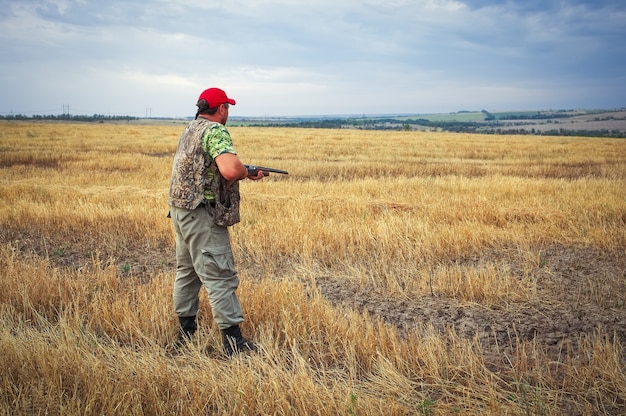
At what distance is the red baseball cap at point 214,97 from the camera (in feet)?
12.6

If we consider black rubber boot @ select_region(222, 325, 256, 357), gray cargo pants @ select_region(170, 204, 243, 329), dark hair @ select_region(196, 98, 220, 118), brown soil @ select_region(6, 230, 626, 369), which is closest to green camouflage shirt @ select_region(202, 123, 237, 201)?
dark hair @ select_region(196, 98, 220, 118)

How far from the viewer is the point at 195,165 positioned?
12.4ft

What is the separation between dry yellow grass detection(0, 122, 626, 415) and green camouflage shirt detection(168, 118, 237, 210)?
3.99 ft

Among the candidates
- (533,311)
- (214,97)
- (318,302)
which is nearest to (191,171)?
(214,97)

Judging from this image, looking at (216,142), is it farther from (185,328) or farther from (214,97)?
(185,328)

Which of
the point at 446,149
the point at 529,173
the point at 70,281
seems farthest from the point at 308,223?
the point at 446,149

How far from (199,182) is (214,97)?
2.37 ft

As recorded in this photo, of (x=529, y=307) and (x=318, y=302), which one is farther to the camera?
(x=529, y=307)

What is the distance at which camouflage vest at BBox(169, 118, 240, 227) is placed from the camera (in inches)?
147

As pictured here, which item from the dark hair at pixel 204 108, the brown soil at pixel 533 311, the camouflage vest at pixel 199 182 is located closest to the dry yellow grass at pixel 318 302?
the brown soil at pixel 533 311

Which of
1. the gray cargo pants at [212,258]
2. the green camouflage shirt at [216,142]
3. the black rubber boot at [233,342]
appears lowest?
the black rubber boot at [233,342]

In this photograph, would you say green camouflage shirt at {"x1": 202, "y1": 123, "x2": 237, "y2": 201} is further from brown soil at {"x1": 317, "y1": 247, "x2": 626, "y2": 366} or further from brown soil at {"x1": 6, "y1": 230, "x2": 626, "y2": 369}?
brown soil at {"x1": 317, "y1": 247, "x2": 626, "y2": 366}

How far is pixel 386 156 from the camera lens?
25.4 m

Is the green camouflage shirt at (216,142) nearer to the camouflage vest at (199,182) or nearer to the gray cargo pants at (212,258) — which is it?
the camouflage vest at (199,182)
